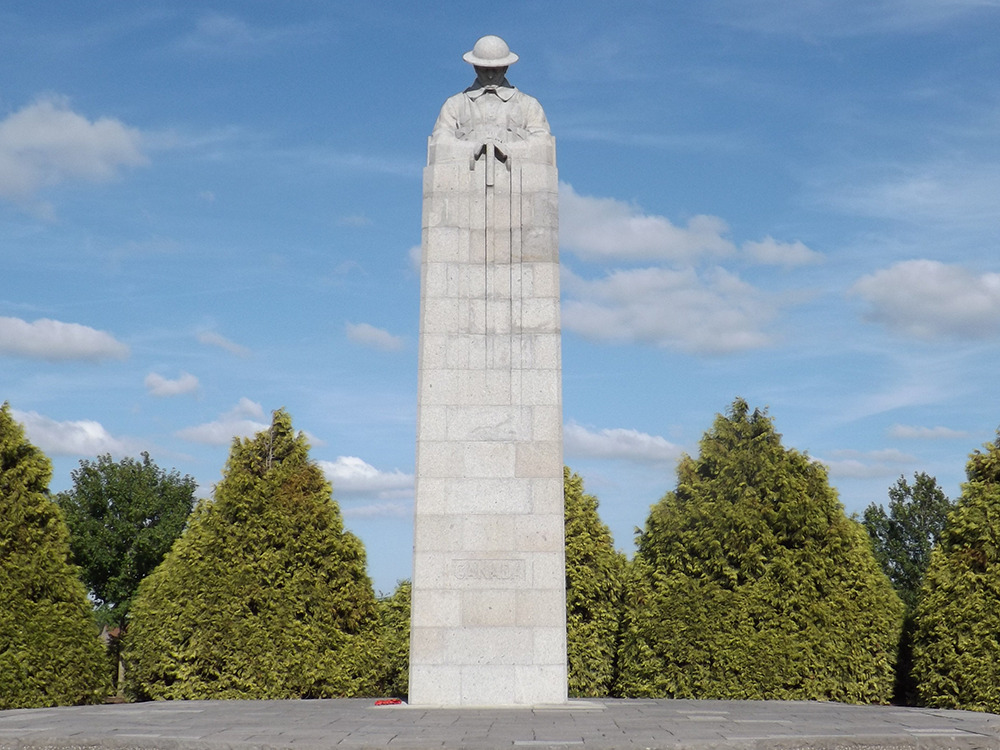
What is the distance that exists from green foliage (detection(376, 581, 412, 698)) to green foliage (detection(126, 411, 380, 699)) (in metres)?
0.48

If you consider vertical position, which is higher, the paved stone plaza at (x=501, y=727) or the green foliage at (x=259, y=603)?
the green foliage at (x=259, y=603)

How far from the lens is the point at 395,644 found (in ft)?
78.0

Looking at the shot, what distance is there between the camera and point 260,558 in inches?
865

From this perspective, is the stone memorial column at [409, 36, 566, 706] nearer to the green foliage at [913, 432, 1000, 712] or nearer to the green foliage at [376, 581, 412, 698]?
the green foliage at [376, 581, 412, 698]

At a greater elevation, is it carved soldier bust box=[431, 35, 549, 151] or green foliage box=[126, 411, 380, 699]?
carved soldier bust box=[431, 35, 549, 151]

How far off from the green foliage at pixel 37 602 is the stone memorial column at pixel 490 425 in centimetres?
814

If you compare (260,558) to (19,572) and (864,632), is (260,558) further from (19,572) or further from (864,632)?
(864,632)

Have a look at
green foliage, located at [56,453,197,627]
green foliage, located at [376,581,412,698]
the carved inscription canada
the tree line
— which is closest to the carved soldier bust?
the carved inscription canada

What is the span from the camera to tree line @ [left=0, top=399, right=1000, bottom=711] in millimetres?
20312

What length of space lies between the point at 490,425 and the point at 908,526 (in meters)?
29.3

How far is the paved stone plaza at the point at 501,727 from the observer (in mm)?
11484

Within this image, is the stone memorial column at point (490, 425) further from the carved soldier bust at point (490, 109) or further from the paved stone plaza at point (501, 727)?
the paved stone plaza at point (501, 727)

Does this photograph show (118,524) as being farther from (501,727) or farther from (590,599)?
(501,727)

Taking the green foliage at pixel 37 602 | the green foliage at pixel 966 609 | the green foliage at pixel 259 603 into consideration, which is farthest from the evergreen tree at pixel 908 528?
the green foliage at pixel 37 602
